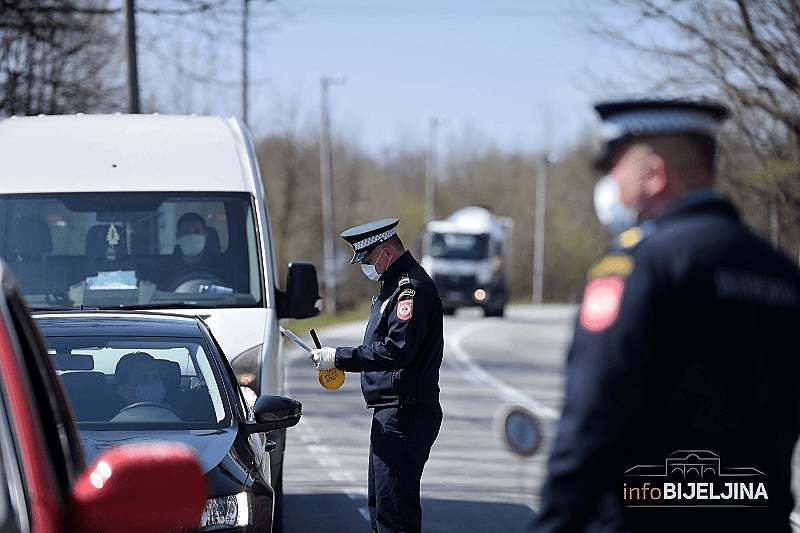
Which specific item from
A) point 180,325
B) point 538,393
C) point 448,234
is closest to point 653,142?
point 180,325

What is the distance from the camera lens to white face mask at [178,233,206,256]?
8.93 meters

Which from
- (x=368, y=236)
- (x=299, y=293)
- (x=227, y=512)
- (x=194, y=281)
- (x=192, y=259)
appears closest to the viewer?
(x=227, y=512)

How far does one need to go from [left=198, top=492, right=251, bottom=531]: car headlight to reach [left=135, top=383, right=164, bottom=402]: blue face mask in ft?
3.30

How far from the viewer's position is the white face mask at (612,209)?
3.09m

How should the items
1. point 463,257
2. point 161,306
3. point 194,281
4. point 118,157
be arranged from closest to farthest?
1. point 161,306
2. point 194,281
3. point 118,157
4. point 463,257

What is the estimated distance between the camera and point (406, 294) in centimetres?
636

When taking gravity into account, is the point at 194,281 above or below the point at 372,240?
below

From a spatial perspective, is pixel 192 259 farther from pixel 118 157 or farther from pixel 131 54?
pixel 131 54

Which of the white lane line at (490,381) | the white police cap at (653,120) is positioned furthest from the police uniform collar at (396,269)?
the white lane line at (490,381)

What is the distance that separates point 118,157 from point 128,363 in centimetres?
315

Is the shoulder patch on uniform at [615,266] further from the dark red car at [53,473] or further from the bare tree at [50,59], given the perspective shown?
the bare tree at [50,59]

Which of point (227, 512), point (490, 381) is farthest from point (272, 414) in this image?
point (490, 381)

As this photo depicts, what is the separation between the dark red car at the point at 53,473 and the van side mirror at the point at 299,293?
5.84 meters

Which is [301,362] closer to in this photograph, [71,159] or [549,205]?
[71,159]
